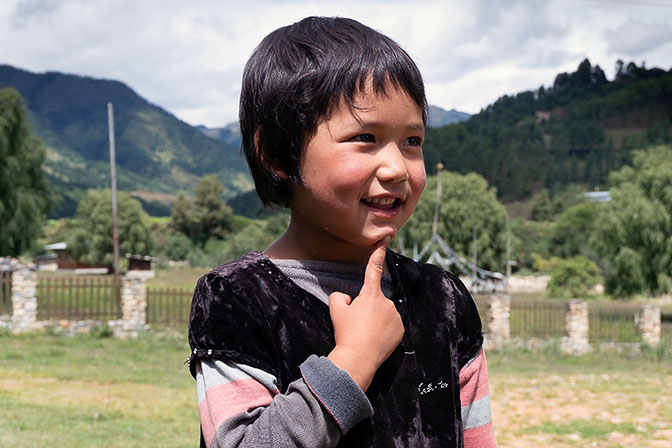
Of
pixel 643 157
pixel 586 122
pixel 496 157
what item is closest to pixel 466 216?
pixel 643 157

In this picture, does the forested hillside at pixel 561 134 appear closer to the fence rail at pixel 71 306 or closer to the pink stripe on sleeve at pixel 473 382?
the fence rail at pixel 71 306

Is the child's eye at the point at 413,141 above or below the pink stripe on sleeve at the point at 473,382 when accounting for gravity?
above

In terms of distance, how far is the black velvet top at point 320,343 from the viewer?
1067mm

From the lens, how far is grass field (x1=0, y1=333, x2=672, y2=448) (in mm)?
6750

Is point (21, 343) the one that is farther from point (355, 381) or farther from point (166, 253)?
point (166, 253)

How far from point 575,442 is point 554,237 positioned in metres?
62.4

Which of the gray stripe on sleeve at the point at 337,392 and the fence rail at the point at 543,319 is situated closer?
the gray stripe on sleeve at the point at 337,392

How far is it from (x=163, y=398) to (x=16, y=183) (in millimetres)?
23647

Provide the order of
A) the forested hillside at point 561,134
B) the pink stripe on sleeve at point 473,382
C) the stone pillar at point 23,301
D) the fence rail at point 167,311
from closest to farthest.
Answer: the pink stripe on sleeve at point 473,382 < the stone pillar at point 23,301 < the fence rail at point 167,311 < the forested hillside at point 561,134

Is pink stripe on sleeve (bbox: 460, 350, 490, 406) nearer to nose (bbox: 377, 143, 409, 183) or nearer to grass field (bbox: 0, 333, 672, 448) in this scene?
nose (bbox: 377, 143, 409, 183)

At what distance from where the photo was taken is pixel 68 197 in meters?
146

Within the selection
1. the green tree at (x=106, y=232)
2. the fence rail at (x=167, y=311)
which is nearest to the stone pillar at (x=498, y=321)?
the fence rail at (x=167, y=311)

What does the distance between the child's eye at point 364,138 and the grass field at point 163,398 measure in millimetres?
5830

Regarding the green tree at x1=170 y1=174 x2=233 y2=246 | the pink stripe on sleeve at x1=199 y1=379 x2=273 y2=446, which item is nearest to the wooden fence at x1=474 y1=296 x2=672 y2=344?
the pink stripe on sleeve at x1=199 y1=379 x2=273 y2=446
